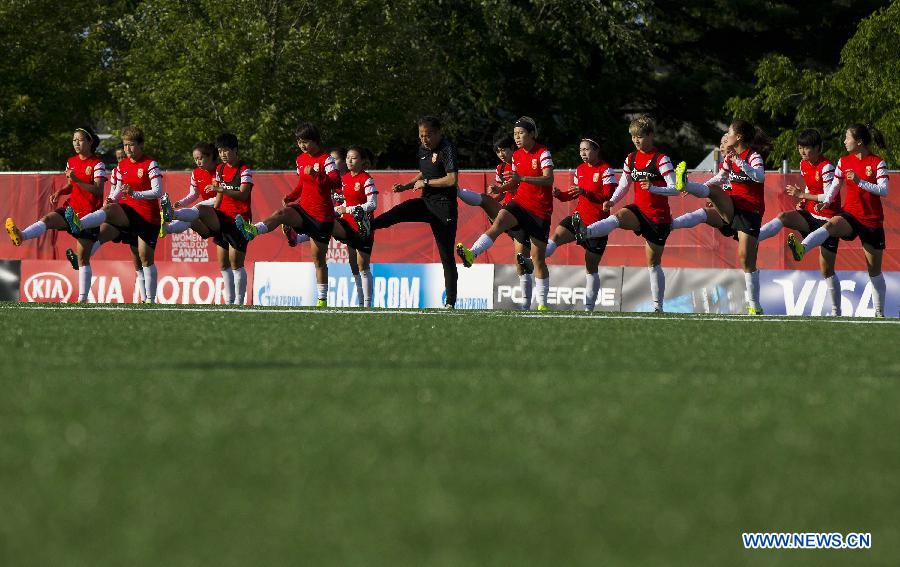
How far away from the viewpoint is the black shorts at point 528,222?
1513cm

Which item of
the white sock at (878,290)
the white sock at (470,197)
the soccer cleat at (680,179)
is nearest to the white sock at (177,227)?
the white sock at (470,197)

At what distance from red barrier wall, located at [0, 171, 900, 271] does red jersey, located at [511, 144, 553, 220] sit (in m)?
3.62

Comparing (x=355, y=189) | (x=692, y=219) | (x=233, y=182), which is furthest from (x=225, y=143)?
(x=692, y=219)

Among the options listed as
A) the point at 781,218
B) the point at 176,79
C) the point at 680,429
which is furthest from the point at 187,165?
the point at 680,429

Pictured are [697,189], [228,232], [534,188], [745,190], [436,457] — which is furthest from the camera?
[228,232]

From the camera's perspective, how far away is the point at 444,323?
35.3ft

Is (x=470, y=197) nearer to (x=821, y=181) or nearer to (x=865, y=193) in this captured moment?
(x=821, y=181)

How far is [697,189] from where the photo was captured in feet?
47.3

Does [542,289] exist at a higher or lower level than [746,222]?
lower

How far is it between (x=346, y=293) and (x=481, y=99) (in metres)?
20.3

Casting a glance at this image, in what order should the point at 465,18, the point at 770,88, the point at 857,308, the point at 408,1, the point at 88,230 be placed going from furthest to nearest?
the point at 465,18 < the point at 408,1 < the point at 770,88 < the point at 857,308 < the point at 88,230

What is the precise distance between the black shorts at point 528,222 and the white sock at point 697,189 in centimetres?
159

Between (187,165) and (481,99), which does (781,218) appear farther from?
(481,99)

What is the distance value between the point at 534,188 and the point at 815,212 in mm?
2886
